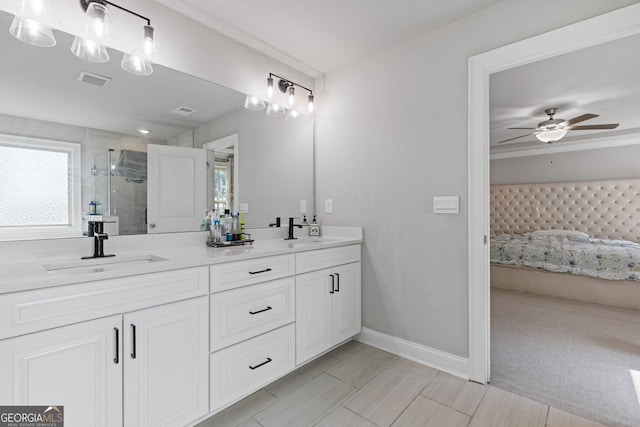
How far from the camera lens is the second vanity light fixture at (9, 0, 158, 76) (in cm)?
134

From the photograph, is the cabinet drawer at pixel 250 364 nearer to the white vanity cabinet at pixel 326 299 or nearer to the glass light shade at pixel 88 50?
the white vanity cabinet at pixel 326 299

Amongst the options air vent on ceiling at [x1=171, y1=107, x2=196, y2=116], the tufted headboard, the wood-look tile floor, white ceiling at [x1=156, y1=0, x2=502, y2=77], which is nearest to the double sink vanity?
the wood-look tile floor

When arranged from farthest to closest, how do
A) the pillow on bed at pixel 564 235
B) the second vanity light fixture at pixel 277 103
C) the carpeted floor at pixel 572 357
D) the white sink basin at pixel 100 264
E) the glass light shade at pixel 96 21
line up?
the pillow on bed at pixel 564 235 < the second vanity light fixture at pixel 277 103 < the carpeted floor at pixel 572 357 < the glass light shade at pixel 96 21 < the white sink basin at pixel 100 264

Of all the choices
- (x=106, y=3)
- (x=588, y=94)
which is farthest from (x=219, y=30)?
(x=588, y=94)

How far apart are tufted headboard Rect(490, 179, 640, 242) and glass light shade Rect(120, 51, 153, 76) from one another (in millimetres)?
5998

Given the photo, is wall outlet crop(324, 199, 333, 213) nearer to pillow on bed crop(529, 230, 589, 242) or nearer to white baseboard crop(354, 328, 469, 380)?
white baseboard crop(354, 328, 469, 380)

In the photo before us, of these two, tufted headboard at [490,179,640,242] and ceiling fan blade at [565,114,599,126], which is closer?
ceiling fan blade at [565,114,599,126]

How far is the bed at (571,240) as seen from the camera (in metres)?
3.48

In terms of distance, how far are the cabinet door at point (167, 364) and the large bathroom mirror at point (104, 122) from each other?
0.68 m

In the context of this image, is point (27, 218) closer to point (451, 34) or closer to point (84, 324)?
point (84, 324)

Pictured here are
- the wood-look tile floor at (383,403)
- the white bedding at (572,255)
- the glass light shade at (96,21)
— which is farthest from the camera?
the white bedding at (572,255)

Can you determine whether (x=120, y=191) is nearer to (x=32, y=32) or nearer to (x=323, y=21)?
(x=32, y=32)

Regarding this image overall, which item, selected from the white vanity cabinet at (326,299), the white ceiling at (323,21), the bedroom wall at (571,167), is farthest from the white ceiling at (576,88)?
the white vanity cabinet at (326,299)

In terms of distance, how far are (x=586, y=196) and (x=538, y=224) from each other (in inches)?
31.2
